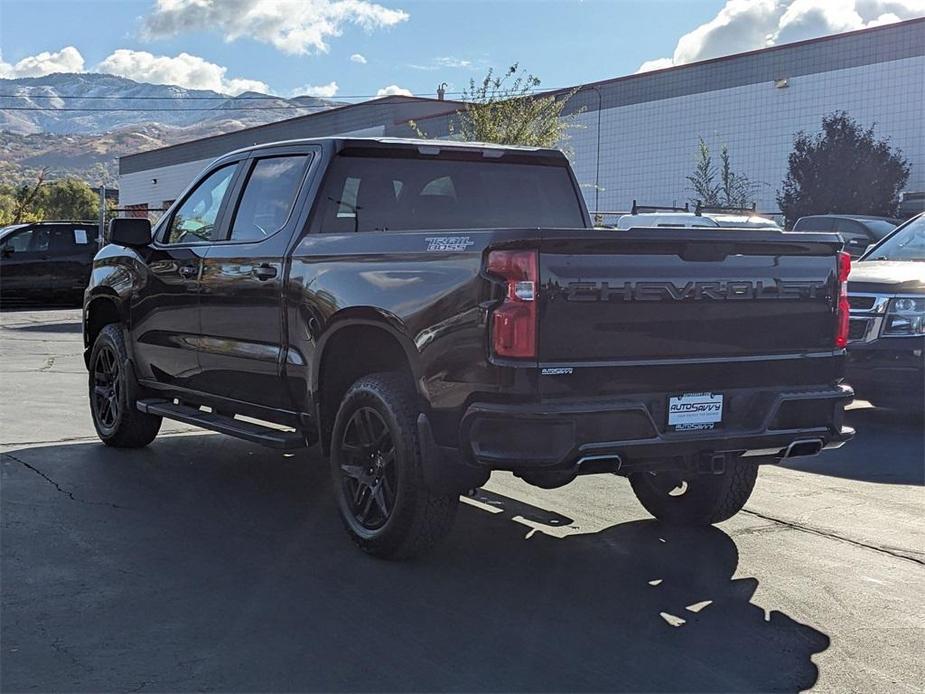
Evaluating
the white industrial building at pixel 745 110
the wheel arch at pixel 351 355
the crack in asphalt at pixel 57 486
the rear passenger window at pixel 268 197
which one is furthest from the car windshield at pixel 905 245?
the white industrial building at pixel 745 110

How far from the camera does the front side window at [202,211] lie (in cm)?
675

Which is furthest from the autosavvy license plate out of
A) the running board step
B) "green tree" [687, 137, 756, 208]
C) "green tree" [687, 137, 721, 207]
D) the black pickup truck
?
"green tree" [687, 137, 721, 207]

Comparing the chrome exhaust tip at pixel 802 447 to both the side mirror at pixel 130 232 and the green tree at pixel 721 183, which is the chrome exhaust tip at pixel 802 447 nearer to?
the side mirror at pixel 130 232

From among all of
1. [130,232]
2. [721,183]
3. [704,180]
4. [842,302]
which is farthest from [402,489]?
[721,183]

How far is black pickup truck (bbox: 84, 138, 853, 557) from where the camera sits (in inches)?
173

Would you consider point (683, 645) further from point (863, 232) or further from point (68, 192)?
point (68, 192)

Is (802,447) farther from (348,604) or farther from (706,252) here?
(348,604)

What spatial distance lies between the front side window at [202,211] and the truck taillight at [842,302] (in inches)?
143

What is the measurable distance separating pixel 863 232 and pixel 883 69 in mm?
12851

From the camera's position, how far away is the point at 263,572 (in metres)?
4.89

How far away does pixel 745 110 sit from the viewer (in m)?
32.3

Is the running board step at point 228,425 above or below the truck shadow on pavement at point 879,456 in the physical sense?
above

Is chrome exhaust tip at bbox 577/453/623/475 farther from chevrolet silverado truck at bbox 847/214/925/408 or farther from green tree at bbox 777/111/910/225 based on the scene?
green tree at bbox 777/111/910/225

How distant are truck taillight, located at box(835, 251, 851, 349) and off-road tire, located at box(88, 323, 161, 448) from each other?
4575 mm
